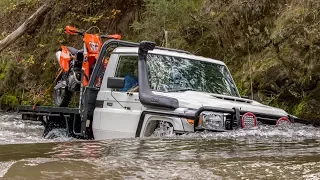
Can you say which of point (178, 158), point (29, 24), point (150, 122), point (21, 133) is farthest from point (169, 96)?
point (29, 24)

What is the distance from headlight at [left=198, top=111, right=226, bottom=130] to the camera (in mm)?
5504

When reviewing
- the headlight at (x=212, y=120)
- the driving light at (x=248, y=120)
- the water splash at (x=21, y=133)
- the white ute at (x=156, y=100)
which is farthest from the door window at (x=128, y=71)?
the driving light at (x=248, y=120)

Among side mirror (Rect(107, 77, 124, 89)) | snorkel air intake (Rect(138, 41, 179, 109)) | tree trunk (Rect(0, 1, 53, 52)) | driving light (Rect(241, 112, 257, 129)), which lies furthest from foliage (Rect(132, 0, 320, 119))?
tree trunk (Rect(0, 1, 53, 52))

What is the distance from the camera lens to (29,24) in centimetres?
1670

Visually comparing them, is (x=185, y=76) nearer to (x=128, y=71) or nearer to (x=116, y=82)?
(x=128, y=71)

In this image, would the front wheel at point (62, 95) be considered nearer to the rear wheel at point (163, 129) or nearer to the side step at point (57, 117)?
the side step at point (57, 117)

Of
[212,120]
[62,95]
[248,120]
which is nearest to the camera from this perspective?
[212,120]

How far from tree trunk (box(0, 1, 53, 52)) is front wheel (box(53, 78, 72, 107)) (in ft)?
25.7

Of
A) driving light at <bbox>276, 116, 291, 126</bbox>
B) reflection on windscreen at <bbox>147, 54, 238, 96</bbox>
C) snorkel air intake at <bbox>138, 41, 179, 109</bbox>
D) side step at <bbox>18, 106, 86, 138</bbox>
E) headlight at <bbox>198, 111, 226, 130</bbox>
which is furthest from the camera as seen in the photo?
side step at <bbox>18, 106, 86, 138</bbox>

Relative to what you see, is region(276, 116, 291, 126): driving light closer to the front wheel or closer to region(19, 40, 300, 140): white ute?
region(19, 40, 300, 140): white ute

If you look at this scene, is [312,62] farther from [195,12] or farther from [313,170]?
[313,170]

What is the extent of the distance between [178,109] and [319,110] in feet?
13.4

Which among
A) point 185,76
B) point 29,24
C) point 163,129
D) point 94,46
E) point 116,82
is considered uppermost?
point 29,24

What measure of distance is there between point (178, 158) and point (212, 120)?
1847 mm
